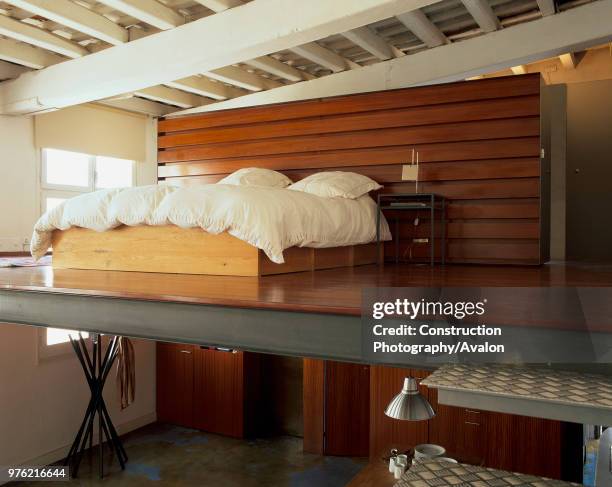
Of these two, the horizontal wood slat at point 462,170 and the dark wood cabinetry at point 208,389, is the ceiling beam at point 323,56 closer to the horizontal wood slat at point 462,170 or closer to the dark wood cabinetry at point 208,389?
the horizontal wood slat at point 462,170

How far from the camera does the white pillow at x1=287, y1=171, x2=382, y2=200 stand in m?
4.70

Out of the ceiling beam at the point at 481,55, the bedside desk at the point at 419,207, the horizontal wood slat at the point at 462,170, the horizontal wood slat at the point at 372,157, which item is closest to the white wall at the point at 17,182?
the horizontal wood slat at the point at 372,157

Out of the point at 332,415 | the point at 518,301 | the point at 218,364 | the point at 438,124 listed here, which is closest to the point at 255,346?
the point at 518,301

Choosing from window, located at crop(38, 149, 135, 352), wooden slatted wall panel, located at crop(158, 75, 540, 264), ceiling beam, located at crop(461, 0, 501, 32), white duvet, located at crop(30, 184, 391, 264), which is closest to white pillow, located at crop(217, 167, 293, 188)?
wooden slatted wall panel, located at crop(158, 75, 540, 264)

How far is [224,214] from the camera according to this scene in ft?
11.0

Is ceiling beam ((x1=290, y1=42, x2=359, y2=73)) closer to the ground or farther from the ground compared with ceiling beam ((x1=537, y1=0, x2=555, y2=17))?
closer to the ground

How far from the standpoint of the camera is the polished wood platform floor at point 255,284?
2.42m

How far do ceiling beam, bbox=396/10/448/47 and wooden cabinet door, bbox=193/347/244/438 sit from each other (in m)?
4.29

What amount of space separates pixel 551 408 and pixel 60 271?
3.24 m

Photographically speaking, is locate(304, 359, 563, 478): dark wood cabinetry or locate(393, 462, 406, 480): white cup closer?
locate(393, 462, 406, 480): white cup

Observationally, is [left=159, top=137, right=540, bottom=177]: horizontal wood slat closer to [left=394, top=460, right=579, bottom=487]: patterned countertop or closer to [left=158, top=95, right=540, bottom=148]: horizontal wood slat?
[left=158, top=95, right=540, bottom=148]: horizontal wood slat

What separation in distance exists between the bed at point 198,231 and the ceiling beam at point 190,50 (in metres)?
1.10

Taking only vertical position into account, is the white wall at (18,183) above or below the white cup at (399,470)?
A: above

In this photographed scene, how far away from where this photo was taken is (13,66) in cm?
609
